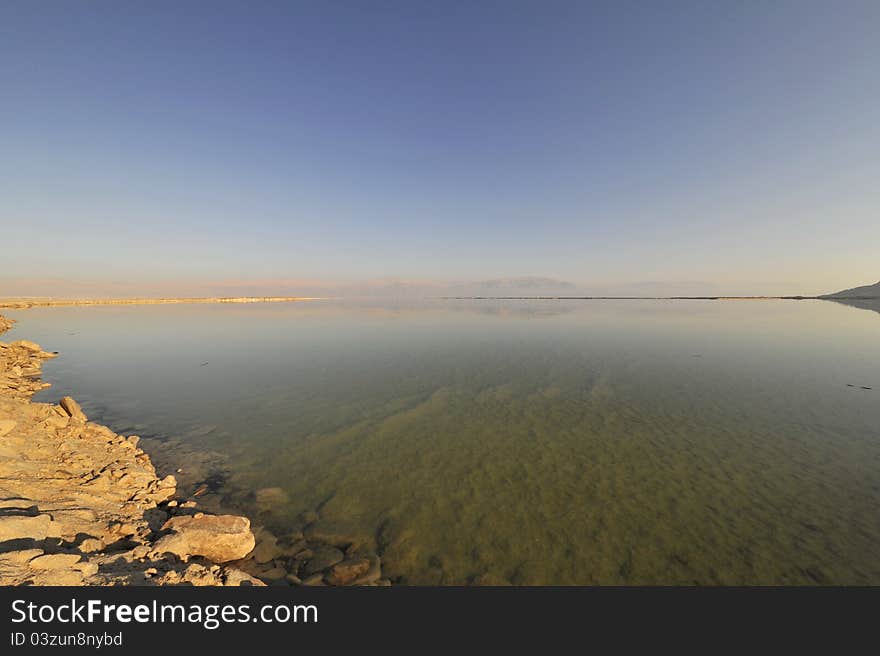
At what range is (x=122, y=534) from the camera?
7477 mm

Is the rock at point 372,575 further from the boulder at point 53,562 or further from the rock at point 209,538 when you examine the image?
the boulder at point 53,562

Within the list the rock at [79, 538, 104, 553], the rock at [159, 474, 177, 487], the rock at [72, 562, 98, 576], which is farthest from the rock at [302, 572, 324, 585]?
the rock at [159, 474, 177, 487]

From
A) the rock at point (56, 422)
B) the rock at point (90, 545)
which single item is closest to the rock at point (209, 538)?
the rock at point (90, 545)

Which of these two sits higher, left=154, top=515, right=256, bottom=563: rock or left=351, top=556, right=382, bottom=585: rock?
left=154, top=515, right=256, bottom=563: rock

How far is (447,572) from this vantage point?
23.7ft

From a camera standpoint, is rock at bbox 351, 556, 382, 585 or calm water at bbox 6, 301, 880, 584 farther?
calm water at bbox 6, 301, 880, 584

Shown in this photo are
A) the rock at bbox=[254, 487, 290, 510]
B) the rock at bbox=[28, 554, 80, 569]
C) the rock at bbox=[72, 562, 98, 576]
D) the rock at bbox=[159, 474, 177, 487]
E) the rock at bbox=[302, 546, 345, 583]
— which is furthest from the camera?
the rock at bbox=[159, 474, 177, 487]

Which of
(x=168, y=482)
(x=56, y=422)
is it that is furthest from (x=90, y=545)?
(x=56, y=422)

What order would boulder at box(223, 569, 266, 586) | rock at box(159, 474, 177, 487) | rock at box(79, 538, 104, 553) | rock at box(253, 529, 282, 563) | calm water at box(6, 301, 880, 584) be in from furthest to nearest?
rock at box(159, 474, 177, 487) < calm water at box(6, 301, 880, 584) < rock at box(253, 529, 282, 563) < rock at box(79, 538, 104, 553) < boulder at box(223, 569, 266, 586)

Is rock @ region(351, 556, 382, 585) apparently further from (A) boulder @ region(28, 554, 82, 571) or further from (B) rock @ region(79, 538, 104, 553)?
(B) rock @ region(79, 538, 104, 553)

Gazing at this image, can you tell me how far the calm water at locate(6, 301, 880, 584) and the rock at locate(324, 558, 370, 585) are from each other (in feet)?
2.20

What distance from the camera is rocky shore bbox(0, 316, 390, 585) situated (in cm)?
589

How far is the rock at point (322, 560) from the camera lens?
23.9 feet
